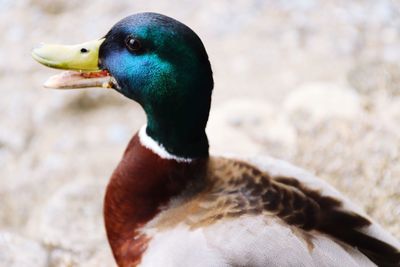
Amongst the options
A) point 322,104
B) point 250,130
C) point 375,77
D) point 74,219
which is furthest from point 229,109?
point 74,219

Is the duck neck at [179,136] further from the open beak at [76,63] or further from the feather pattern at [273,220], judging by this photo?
the open beak at [76,63]

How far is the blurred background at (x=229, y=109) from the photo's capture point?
375cm

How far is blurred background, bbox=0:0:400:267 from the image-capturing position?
12.3 feet

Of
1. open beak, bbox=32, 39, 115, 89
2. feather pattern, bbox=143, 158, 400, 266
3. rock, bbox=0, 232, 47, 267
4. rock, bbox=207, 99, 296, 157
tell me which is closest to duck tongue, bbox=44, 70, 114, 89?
open beak, bbox=32, 39, 115, 89

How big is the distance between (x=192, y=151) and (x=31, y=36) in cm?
258

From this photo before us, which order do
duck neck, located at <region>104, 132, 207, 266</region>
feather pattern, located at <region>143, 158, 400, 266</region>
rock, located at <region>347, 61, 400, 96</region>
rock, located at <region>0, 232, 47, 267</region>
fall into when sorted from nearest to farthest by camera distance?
1. feather pattern, located at <region>143, 158, 400, 266</region>
2. duck neck, located at <region>104, 132, 207, 266</region>
3. rock, located at <region>0, 232, 47, 267</region>
4. rock, located at <region>347, 61, 400, 96</region>

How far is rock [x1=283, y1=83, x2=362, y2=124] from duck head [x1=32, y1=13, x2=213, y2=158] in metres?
1.46

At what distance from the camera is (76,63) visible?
8.87ft

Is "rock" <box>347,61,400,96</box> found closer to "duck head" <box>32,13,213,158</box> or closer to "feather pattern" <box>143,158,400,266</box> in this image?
"feather pattern" <box>143,158,400,266</box>

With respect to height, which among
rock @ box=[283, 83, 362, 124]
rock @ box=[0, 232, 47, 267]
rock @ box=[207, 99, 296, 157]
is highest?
rock @ box=[283, 83, 362, 124]

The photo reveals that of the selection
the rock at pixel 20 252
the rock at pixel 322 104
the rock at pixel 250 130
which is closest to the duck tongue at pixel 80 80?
the rock at pixel 20 252

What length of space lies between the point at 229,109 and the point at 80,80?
171 centimetres

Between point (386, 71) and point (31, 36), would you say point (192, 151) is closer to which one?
point (386, 71)

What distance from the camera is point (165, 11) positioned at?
529cm
